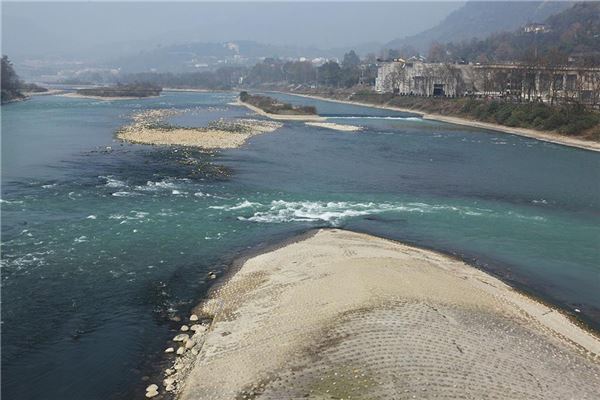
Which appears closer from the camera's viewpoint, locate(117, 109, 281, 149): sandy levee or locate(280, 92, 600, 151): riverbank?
locate(117, 109, 281, 149): sandy levee

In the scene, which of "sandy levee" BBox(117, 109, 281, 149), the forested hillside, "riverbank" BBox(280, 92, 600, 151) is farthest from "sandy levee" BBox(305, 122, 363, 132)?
the forested hillside

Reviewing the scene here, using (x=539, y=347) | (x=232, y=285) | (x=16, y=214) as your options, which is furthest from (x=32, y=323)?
(x=539, y=347)

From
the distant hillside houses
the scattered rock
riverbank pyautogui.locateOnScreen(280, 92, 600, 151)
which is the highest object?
the distant hillside houses

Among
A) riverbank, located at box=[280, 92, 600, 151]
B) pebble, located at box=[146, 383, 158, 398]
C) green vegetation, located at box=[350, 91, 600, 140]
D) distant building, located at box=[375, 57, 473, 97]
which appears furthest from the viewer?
distant building, located at box=[375, 57, 473, 97]

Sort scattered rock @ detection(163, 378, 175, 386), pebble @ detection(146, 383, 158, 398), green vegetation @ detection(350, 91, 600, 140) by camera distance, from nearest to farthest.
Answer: pebble @ detection(146, 383, 158, 398), scattered rock @ detection(163, 378, 175, 386), green vegetation @ detection(350, 91, 600, 140)

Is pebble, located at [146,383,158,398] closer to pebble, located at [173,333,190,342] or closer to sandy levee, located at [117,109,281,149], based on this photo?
pebble, located at [173,333,190,342]

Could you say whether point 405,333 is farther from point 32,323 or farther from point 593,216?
point 593,216

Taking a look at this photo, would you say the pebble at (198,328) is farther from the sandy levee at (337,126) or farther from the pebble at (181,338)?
the sandy levee at (337,126)

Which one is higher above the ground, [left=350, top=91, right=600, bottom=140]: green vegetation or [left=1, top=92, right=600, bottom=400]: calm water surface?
[left=350, top=91, right=600, bottom=140]: green vegetation

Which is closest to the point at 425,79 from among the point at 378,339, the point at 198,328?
the point at 198,328
